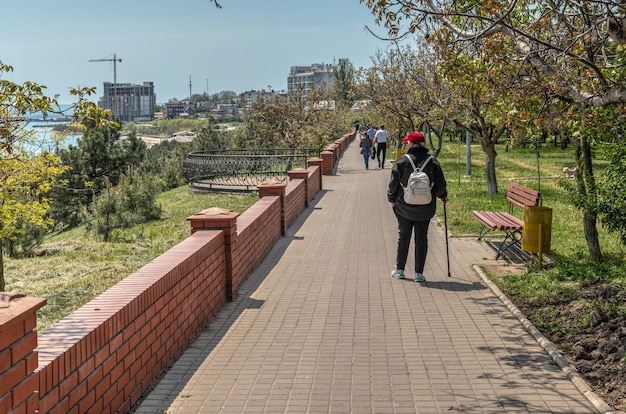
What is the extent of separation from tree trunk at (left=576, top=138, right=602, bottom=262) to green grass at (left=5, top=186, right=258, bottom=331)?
6222 mm

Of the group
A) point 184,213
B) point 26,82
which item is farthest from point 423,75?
point 26,82

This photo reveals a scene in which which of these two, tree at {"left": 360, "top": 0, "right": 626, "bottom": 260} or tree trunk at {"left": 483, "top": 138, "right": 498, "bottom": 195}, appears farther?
tree trunk at {"left": 483, "top": 138, "right": 498, "bottom": 195}

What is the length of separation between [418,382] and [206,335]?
7.55 feet

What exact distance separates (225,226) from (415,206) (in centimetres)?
251

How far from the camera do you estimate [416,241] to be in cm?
948

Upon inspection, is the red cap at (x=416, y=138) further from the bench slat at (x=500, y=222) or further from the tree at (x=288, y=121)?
the tree at (x=288, y=121)

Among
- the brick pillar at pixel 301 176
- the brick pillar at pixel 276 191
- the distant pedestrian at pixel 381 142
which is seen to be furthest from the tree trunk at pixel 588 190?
the distant pedestrian at pixel 381 142

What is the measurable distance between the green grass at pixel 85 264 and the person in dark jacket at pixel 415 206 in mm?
3849

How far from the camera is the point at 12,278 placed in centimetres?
1172

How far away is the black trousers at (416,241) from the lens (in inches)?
372

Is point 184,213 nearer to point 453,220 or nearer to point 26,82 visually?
point 453,220

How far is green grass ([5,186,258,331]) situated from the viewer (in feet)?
30.5

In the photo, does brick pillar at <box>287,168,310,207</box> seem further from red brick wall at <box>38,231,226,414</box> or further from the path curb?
red brick wall at <box>38,231,226,414</box>

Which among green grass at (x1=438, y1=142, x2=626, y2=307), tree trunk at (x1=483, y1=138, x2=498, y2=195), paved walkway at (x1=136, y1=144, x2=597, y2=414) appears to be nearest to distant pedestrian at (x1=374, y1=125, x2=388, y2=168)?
green grass at (x1=438, y1=142, x2=626, y2=307)
